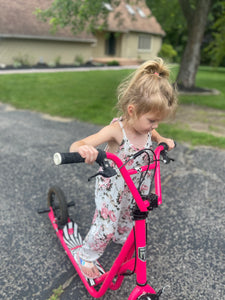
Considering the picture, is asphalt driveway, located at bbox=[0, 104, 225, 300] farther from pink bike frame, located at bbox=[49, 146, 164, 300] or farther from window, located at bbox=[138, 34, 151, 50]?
window, located at bbox=[138, 34, 151, 50]

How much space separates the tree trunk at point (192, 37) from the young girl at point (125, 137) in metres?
9.53

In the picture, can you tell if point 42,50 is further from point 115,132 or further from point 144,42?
point 115,132

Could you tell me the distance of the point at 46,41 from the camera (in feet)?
70.6

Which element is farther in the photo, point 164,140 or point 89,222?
point 89,222

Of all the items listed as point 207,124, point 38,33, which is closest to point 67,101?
point 207,124

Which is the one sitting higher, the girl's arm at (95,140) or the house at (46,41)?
the house at (46,41)

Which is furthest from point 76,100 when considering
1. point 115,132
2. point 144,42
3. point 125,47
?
point 144,42

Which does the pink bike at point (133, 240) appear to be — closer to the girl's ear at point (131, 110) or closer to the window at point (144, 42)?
the girl's ear at point (131, 110)

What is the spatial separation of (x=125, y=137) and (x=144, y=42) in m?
30.4

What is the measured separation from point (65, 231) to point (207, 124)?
16.4ft

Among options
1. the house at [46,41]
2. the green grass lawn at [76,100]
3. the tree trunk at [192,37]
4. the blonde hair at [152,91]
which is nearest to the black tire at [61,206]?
the blonde hair at [152,91]

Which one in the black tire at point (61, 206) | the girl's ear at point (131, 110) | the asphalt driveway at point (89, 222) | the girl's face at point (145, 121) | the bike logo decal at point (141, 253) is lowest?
the asphalt driveway at point (89, 222)

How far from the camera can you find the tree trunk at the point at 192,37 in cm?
991

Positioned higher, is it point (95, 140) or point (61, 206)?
point (95, 140)
